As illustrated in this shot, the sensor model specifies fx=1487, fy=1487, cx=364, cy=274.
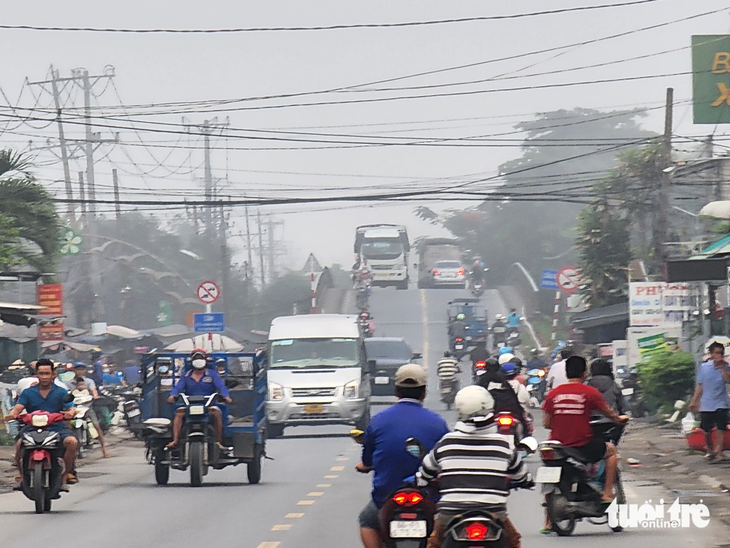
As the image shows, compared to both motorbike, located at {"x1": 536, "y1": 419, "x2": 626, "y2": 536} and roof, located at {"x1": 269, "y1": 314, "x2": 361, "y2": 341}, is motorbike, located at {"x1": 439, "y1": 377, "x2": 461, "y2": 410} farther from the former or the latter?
motorbike, located at {"x1": 536, "y1": 419, "x2": 626, "y2": 536}

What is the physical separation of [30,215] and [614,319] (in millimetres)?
20987

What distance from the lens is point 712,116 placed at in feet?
123

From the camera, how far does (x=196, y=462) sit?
18688 millimetres

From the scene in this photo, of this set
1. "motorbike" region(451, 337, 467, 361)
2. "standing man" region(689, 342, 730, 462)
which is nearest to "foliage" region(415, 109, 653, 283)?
"motorbike" region(451, 337, 467, 361)

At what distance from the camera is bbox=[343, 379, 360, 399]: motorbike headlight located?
95.5ft

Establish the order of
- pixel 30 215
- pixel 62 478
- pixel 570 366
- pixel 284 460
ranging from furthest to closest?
pixel 30 215 → pixel 284 460 → pixel 62 478 → pixel 570 366

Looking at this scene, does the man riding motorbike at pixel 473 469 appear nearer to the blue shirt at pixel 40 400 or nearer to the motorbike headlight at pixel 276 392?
the blue shirt at pixel 40 400

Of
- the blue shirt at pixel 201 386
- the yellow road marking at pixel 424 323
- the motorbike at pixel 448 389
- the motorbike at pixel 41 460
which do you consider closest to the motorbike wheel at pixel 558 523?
the motorbike at pixel 41 460

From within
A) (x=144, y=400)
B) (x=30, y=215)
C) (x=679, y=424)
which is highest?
(x=30, y=215)

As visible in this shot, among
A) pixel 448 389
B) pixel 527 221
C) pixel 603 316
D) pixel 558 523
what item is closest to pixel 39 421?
pixel 558 523

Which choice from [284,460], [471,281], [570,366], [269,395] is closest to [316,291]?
[471,281]

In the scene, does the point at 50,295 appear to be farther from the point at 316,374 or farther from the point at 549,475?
the point at 549,475

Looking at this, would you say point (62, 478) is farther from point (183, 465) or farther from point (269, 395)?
point (269, 395)

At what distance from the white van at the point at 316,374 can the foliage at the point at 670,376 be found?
5.91 metres
